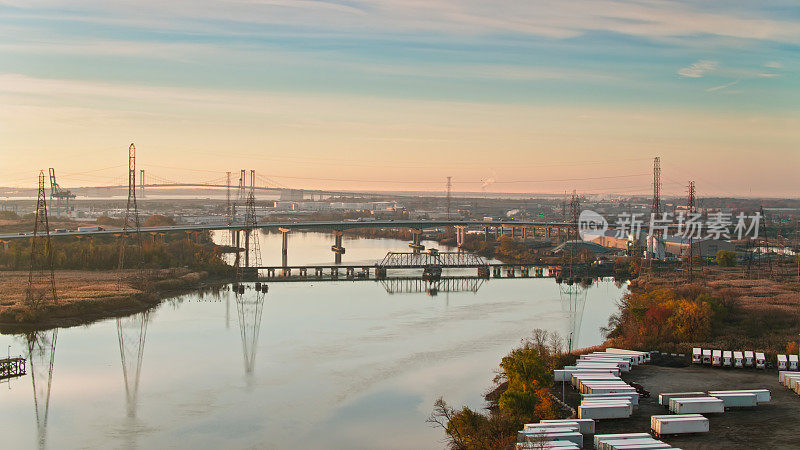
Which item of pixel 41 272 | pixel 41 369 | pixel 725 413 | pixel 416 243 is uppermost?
pixel 41 272

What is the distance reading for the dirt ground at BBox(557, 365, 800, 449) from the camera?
3697 mm

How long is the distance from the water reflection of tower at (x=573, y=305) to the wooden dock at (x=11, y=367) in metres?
4.27

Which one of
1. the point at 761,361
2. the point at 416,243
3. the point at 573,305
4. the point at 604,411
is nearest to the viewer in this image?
the point at 604,411

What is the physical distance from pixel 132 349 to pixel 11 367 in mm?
996

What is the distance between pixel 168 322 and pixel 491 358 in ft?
11.2

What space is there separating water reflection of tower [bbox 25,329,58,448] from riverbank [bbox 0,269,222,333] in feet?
1.30

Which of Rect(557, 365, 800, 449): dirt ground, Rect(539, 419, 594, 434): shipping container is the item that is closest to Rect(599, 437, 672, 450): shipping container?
Rect(557, 365, 800, 449): dirt ground

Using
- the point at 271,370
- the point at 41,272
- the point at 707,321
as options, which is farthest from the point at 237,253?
the point at 707,321

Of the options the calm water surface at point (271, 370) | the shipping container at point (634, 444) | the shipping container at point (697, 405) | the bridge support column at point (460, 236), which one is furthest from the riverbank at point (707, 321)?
the bridge support column at point (460, 236)

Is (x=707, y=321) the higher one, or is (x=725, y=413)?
(x=707, y=321)

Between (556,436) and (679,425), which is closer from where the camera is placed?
(556,436)

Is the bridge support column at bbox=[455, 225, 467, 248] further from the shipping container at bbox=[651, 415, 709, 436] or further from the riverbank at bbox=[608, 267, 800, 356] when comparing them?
the shipping container at bbox=[651, 415, 709, 436]

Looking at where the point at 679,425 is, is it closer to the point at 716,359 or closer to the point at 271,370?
the point at 716,359

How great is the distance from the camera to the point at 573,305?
8734 mm
